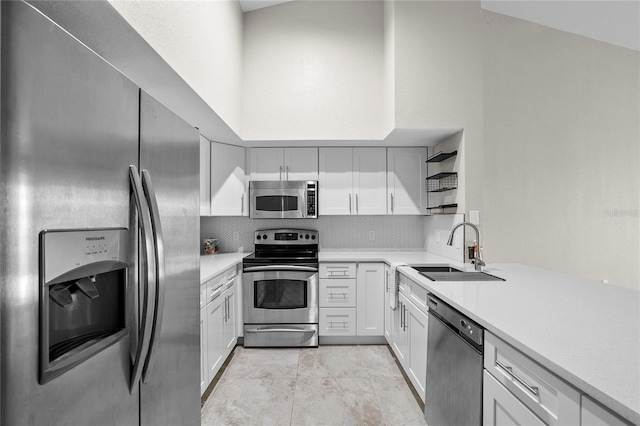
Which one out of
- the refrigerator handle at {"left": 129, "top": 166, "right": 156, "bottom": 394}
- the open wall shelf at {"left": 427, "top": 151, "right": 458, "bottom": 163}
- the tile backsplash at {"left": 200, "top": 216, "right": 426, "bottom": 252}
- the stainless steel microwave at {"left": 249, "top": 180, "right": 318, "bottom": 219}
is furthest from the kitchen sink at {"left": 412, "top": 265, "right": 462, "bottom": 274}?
the refrigerator handle at {"left": 129, "top": 166, "right": 156, "bottom": 394}

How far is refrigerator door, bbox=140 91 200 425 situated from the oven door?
1815 mm

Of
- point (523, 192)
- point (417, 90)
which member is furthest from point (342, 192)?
point (523, 192)

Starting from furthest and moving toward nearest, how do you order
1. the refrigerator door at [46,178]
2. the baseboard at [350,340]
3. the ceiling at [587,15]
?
the baseboard at [350,340] < the ceiling at [587,15] < the refrigerator door at [46,178]

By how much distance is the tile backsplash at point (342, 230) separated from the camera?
388 cm

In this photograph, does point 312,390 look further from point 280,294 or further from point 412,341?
point 280,294

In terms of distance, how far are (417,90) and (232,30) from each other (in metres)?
1.67

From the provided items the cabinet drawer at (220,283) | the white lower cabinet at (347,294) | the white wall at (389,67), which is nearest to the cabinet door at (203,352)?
the cabinet drawer at (220,283)

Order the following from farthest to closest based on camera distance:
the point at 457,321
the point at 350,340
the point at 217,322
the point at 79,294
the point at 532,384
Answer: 1. the point at 350,340
2. the point at 217,322
3. the point at 457,321
4. the point at 532,384
5. the point at 79,294

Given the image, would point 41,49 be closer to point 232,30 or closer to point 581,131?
point 232,30

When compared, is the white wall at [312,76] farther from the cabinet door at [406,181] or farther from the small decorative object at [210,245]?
the small decorative object at [210,245]

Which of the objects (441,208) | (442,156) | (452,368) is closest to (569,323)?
(452,368)

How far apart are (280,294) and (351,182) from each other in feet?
4.48

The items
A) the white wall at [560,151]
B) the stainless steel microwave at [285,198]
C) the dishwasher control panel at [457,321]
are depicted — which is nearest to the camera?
the dishwasher control panel at [457,321]

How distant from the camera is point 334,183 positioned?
362 cm
